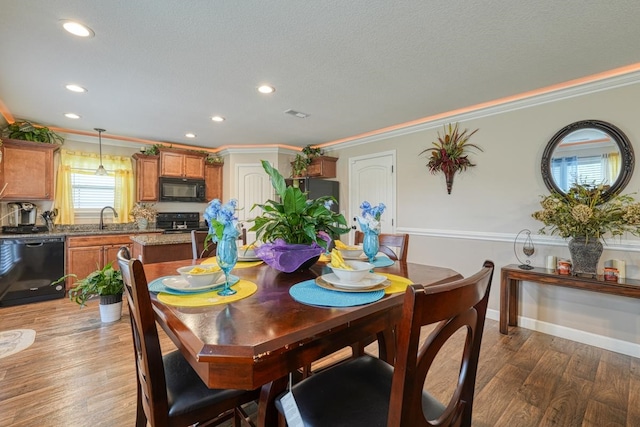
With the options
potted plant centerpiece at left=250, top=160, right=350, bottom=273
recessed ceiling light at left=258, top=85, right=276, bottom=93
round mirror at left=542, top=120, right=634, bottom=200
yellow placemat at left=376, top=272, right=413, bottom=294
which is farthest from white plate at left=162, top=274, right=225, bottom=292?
round mirror at left=542, top=120, right=634, bottom=200

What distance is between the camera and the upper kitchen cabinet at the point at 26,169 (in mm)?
3691

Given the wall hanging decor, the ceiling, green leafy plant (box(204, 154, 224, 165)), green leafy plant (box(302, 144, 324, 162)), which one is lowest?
the wall hanging decor

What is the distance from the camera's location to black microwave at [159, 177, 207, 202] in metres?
4.86

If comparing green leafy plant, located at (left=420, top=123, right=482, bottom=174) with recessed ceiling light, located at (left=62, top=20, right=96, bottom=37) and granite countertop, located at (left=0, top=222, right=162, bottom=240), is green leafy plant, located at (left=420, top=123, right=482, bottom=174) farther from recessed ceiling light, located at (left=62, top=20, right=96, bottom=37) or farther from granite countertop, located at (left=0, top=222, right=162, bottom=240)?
granite countertop, located at (left=0, top=222, right=162, bottom=240)

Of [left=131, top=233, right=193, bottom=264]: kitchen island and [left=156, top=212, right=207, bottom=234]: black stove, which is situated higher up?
[left=156, top=212, right=207, bottom=234]: black stove

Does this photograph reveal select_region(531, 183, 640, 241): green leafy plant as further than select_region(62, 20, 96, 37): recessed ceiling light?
Yes

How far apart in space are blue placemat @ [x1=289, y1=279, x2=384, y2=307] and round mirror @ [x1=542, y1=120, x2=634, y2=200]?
2707 millimetres

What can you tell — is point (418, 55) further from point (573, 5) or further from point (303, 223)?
point (303, 223)

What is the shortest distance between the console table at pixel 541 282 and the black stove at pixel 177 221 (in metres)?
4.64

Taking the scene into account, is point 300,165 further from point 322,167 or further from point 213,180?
point 213,180

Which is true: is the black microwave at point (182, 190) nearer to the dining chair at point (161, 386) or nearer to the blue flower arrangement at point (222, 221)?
the dining chair at point (161, 386)

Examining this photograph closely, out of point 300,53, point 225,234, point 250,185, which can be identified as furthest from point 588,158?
point 250,185

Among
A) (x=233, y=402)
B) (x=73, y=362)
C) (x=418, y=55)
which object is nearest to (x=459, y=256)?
(x=418, y=55)

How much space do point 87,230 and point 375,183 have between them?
442 cm
